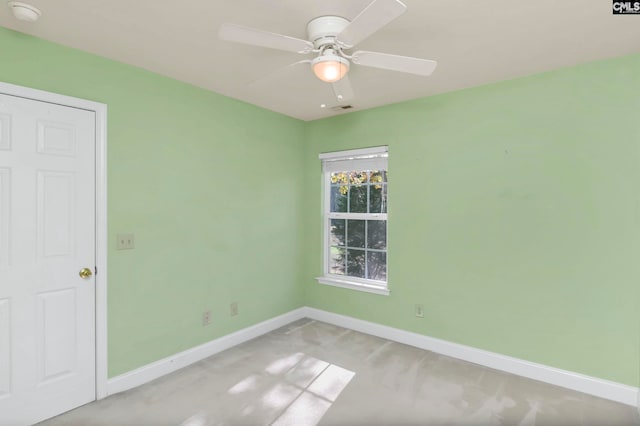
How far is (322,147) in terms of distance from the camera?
13.0 feet

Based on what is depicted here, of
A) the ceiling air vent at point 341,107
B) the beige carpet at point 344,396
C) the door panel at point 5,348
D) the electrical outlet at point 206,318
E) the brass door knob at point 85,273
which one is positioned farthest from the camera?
the ceiling air vent at point 341,107

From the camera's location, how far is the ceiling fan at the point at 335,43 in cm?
151

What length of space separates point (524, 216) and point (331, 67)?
2.02 meters

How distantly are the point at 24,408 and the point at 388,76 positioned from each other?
3388 millimetres

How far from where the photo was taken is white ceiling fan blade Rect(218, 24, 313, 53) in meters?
1.50

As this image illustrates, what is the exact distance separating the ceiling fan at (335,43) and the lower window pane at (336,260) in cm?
230

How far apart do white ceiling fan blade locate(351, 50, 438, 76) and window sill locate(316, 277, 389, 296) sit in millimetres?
2312

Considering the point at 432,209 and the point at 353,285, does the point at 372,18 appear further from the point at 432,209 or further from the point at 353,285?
the point at 353,285

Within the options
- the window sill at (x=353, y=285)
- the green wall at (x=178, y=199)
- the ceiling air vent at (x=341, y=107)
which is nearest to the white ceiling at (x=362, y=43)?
the green wall at (x=178, y=199)

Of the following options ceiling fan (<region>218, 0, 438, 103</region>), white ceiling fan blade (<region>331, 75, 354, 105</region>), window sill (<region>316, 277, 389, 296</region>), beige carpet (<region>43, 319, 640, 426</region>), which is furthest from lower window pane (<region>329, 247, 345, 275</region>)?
ceiling fan (<region>218, 0, 438, 103</region>)

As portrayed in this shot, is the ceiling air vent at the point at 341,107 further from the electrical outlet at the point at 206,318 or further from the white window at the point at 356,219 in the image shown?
the electrical outlet at the point at 206,318

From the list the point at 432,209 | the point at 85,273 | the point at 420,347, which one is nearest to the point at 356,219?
the point at 432,209

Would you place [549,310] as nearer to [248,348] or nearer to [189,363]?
[248,348]

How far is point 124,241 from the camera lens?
97.5 inches
